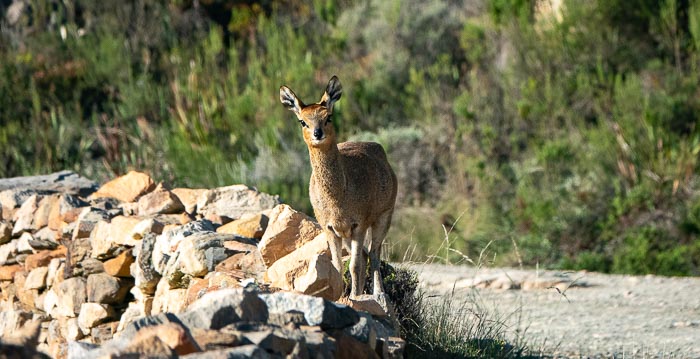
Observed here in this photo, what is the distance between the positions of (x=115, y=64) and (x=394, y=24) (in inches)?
213

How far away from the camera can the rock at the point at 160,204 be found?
9430 mm

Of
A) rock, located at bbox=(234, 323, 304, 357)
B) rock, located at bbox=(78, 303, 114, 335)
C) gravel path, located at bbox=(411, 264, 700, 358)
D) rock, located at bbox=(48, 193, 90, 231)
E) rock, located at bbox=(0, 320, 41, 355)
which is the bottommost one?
gravel path, located at bbox=(411, 264, 700, 358)

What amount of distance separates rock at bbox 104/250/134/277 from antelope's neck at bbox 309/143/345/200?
258 cm

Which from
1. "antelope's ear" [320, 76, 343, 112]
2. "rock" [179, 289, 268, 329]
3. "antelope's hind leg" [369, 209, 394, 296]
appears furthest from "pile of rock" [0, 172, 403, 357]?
"antelope's ear" [320, 76, 343, 112]

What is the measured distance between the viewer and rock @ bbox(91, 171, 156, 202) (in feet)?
34.0

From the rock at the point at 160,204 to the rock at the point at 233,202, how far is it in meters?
0.22

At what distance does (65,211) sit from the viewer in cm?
1025

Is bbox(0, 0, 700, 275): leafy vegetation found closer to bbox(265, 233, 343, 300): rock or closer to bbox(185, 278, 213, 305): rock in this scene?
bbox(265, 233, 343, 300): rock

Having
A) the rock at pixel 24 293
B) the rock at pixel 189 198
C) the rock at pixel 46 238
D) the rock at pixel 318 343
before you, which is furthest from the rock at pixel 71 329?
the rock at pixel 318 343

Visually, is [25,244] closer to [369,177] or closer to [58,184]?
[58,184]

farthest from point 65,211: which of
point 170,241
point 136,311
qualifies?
point 170,241

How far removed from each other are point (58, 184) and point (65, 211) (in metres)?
1.65

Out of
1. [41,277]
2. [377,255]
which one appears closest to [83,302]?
[41,277]

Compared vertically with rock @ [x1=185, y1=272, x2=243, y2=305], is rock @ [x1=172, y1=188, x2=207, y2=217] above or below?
below
